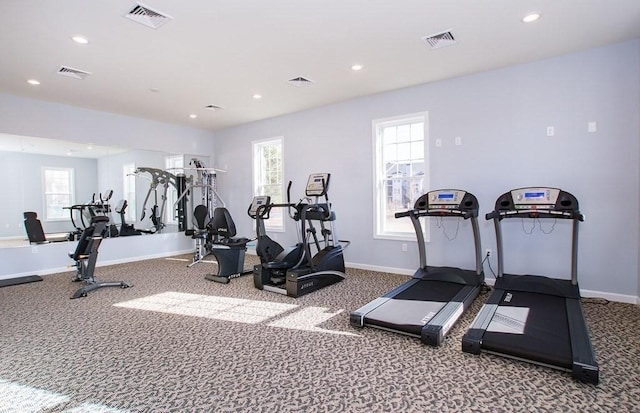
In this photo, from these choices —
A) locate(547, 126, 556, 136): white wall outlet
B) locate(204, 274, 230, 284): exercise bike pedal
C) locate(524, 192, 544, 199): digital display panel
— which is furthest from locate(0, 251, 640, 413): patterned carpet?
locate(547, 126, 556, 136): white wall outlet

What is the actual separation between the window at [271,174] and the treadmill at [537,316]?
453 centimetres

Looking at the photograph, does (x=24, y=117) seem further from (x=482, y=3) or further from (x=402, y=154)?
(x=482, y=3)

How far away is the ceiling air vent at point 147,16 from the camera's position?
3.21 m

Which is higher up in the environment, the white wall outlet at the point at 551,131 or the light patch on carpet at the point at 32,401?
the white wall outlet at the point at 551,131

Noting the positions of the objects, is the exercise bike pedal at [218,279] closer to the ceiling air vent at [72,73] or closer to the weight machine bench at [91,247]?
the weight machine bench at [91,247]

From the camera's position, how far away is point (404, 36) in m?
3.81

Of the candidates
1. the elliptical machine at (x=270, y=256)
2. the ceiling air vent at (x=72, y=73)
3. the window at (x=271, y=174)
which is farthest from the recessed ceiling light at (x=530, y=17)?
the ceiling air vent at (x=72, y=73)

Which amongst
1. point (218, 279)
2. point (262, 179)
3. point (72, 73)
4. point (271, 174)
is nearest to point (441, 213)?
point (218, 279)

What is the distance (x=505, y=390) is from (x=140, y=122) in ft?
25.7

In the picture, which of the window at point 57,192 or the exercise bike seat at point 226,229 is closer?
the exercise bike seat at point 226,229

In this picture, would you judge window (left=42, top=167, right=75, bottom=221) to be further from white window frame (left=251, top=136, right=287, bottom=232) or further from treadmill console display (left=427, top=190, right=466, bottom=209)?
treadmill console display (left=427, top=190, right=466, bottom=209)

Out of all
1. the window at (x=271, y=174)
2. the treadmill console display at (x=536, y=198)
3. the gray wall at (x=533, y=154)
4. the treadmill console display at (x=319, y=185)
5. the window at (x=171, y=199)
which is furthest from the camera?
the window at (x=171, y=199)

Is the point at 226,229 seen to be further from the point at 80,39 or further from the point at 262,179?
the point at 80,39

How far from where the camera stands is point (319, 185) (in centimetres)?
532
